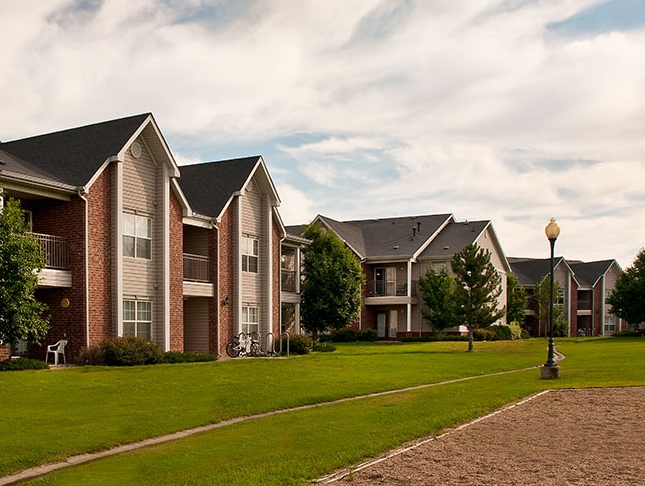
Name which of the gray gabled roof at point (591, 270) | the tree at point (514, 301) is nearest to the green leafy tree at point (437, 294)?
the tree at point (514, 301)

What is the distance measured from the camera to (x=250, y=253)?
117 feet

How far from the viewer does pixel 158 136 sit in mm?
28531

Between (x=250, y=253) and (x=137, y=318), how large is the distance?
842 cm

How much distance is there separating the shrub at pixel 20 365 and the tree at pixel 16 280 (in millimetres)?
771

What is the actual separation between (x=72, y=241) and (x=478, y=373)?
548 inches

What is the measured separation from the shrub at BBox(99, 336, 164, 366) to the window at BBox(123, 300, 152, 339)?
138 centimetres

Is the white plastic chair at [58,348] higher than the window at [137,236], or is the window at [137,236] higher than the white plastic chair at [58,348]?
the window at [137,236]

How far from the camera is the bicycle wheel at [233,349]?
33.0m

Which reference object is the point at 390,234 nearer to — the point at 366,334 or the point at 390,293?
the point at 390,293

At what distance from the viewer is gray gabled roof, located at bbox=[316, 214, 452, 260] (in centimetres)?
5509

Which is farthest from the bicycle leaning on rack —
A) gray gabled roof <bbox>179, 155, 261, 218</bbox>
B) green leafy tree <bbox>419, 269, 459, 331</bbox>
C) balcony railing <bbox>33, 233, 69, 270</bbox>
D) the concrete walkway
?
green leafy tree <bbox>419, 269, 459, 331</bbox>

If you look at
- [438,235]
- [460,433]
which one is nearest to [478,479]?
[460,433]

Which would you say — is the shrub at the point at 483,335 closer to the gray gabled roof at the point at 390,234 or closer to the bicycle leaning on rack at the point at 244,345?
the gray gabled roof at the point at 390,234

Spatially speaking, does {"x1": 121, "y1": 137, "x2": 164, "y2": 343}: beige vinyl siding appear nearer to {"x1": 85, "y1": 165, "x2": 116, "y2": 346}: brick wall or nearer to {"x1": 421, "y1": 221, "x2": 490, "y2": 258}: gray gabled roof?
{"x1": 85, "y1": 165, "x2": 116, "y2": 346}: brick wall
